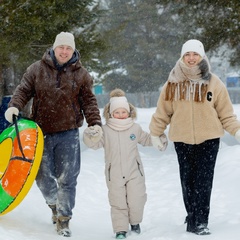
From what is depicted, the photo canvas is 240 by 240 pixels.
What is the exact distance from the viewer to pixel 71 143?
500cm

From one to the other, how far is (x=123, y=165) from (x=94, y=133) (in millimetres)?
461

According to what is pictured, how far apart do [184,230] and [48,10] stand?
7.59 m

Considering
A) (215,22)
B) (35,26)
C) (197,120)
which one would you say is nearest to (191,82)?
(197,120)

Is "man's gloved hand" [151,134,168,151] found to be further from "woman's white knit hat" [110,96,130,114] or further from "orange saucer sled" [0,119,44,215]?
"orange saucer sled" [0,119,44,215]

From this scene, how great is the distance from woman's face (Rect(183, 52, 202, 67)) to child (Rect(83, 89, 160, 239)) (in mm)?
819

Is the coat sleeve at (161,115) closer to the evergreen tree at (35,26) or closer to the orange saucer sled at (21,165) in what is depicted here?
the orange saucer sled at (21,165)

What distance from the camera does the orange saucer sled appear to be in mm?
4570

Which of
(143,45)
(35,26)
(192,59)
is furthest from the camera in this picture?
(143,45)

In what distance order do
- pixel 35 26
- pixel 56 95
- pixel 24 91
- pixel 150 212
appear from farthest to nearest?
pixel 35 26, pixel 150 212, pixel 24 91, pixel 56 95

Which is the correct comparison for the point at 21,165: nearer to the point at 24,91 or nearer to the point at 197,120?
the point at 24,91

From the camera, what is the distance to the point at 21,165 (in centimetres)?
459

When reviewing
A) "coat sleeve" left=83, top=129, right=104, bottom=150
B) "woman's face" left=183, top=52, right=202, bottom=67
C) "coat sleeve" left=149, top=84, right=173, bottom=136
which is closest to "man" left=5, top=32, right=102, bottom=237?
"coat sleeve" left=83, top=129, right=104, bottom=150

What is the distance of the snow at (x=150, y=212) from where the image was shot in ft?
15.5

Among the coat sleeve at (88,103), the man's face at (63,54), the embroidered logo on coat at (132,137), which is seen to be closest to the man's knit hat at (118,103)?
the coat sleeve at (88,103)
